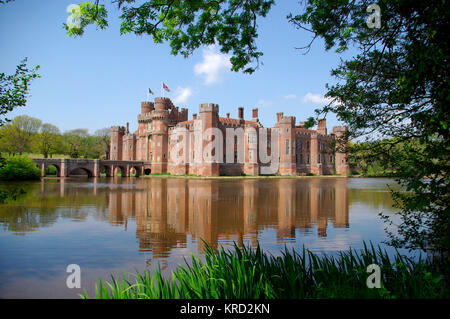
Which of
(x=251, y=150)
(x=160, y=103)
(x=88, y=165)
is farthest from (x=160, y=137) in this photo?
(x=251, y=150)

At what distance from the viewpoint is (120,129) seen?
268 feet

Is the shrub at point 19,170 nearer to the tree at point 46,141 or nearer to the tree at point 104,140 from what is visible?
the tree at point 46,141

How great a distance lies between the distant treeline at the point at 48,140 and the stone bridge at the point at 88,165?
7464 mm

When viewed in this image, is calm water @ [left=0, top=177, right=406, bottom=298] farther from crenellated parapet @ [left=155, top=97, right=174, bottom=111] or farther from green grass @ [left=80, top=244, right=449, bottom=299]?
crenellated parapet @ [left=155, top=97, right=174, bottom=111]

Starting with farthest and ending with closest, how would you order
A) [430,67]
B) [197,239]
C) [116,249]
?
[197,239] → [116,249] → [430,67]

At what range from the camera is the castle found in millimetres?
57188

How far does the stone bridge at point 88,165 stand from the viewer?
52250 millimetres

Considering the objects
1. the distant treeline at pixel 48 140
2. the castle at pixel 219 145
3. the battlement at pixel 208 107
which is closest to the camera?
the battlement at pixel 208 107

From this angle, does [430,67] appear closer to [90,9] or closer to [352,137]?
[352,137]

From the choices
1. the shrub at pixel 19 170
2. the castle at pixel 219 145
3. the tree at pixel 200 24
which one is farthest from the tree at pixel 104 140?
the tree at pixel 200 24

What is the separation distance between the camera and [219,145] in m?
58.8

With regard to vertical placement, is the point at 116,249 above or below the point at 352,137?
below
